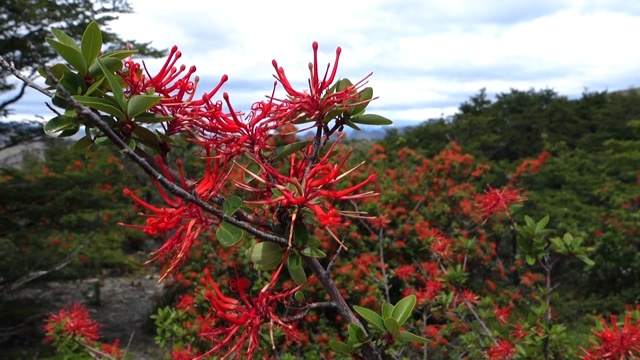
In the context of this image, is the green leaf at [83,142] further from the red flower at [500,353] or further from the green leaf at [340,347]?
the red flower at [500,353]

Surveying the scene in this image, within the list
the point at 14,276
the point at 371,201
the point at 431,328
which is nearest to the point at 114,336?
the point at 14,276

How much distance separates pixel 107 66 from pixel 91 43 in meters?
0.05

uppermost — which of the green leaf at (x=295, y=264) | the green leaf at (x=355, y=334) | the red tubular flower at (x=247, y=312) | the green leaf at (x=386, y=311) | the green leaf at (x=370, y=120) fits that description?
the green leaf at (x=370, y=120)

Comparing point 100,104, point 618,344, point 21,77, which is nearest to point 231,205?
point 100,104

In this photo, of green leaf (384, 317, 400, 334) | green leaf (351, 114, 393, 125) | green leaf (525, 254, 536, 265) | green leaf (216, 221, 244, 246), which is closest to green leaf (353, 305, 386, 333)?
green leaf (384, 317, 400, 334)

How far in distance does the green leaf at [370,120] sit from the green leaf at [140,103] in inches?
17.6

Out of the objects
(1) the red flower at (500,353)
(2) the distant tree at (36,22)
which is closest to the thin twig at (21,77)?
(1) the red flower at (500,353)

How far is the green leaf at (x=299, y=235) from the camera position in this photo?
3.02ft

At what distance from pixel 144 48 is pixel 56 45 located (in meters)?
7.41

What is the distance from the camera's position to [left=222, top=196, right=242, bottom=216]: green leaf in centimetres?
86

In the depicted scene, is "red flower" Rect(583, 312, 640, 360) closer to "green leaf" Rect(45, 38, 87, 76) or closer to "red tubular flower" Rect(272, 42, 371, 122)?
"red tubular flower" Rect(272, 42, 371, 122)

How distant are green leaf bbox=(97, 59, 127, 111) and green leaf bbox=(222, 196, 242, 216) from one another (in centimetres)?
24

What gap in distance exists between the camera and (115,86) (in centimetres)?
81

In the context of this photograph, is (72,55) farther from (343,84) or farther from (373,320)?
(373,320)
